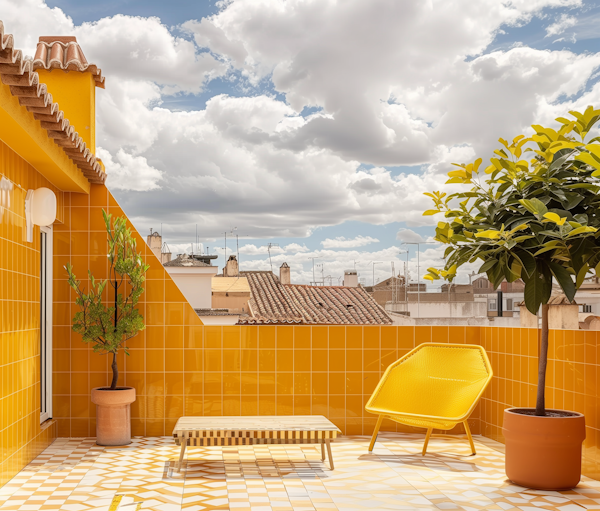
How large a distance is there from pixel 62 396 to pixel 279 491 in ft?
8.65

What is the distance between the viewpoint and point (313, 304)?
1502 centimetres

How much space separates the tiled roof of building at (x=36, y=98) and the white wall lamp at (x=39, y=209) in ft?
1.16

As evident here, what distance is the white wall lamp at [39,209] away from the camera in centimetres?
447

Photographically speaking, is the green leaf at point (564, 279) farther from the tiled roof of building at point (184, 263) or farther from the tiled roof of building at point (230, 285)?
the tiled roof of building at point (230, 285)

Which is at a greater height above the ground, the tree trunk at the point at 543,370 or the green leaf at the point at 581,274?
the green leaf at the point at 581,274

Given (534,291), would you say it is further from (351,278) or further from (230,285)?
(351,278)

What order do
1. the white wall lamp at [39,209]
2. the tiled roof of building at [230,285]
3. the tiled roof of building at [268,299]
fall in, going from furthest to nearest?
the tiled roof of building at [230,285] → the tiled roof of building at [268,299] → the white wall lamp at [39,209]

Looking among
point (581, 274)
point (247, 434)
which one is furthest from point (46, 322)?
point (581, 274)

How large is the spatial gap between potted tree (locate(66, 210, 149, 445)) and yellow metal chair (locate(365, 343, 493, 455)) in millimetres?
2053

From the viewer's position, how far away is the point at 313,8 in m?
8.76

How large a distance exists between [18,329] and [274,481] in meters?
2.05

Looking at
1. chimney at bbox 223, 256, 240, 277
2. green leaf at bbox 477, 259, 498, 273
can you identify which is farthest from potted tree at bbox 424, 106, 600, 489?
chimney at bbox 223, 256, 240, 277

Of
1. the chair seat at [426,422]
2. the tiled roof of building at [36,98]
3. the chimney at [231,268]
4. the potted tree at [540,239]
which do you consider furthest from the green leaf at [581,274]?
the chimney at [231,268]

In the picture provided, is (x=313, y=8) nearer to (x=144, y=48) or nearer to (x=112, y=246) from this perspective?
(x=144, y=48)
